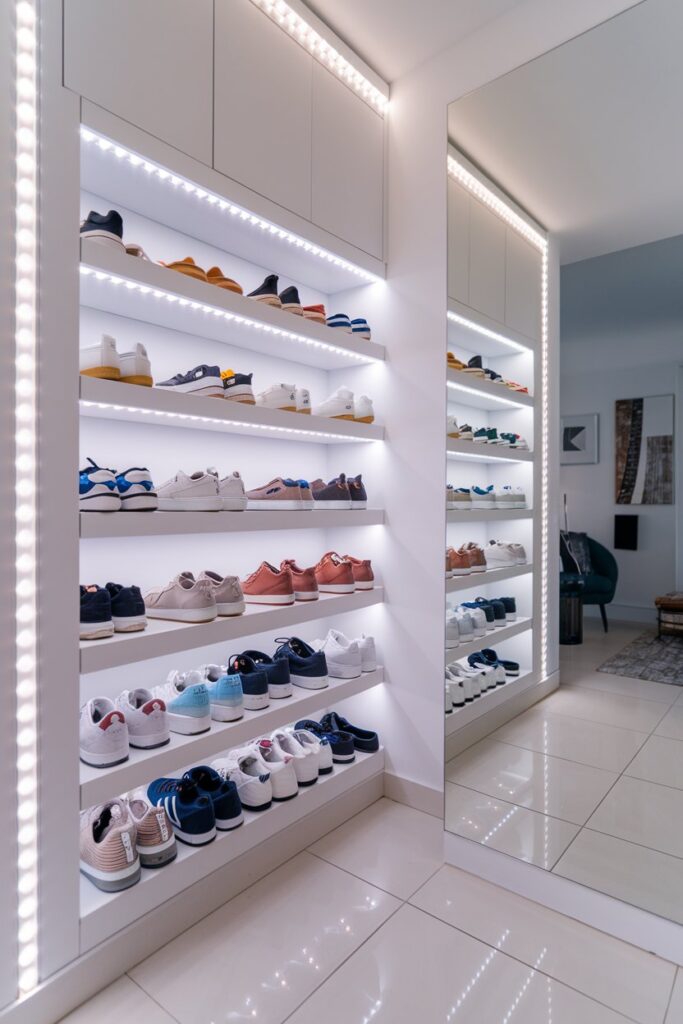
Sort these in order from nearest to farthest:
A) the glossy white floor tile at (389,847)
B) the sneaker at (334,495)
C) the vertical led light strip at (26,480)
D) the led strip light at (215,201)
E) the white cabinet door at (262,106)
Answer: the vertical led light strip at (26,480) < the led strip light at (215,201) < the white cabinet door at (262,106) < the glossy white floor tile at (389,847) < the sneaker at (334,495)

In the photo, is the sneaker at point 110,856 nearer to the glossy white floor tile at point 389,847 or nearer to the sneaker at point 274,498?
the glossy white floor tile at point 389,847

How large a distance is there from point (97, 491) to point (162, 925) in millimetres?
1181

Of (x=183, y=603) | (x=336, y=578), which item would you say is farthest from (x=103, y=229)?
(x=336, y=578)

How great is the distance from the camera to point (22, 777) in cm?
130

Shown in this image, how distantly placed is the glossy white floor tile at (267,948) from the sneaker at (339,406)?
1594 mm

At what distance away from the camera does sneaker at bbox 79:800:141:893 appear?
4.84ft

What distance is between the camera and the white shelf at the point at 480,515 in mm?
2104

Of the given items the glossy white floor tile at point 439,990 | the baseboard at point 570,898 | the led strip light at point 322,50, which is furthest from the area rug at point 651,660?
the led strip light at point 322,50

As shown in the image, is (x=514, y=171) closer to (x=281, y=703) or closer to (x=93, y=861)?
(x=281, y=703)

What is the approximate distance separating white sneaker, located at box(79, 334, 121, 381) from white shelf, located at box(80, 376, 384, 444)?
0.14 ft

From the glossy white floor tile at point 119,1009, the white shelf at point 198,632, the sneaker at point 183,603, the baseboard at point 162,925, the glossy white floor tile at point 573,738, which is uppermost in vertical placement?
the sneaker at point 183,603

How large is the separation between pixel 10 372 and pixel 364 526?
1.49m

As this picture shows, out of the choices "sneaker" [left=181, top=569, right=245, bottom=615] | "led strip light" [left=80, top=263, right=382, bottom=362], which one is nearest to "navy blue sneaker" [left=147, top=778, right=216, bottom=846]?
"sneaker" [left=181, top=569, right=245, bottom=615]

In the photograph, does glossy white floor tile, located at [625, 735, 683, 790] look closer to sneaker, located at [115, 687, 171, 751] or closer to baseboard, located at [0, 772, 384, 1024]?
baseboard, located at [0, 772, 384, 1024]
